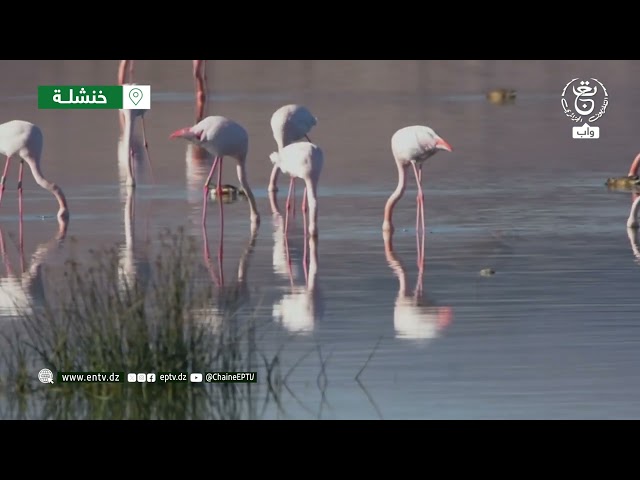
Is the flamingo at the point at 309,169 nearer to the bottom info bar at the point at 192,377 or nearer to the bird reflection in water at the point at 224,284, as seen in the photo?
the bird reflection in water at the point at 224,284

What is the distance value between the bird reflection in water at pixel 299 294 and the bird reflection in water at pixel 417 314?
1.50 ft

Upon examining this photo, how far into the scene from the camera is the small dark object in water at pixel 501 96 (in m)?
26.5

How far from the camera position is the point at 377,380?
25.2ft

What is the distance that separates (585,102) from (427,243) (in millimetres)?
10793

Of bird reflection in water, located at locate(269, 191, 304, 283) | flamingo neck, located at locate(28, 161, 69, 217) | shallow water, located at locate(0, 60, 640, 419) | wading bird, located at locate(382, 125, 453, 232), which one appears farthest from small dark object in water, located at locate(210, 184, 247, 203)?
wading bird, located at locate(382, 125, 453, 232)

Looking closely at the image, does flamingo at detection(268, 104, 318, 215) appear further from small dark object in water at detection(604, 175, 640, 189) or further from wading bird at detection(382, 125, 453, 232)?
small dark object in water at detection(604, 175, 640, 189)

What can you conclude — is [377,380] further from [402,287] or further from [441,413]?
[402,287]

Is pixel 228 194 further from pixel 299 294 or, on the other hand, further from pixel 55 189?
pixel 299 294

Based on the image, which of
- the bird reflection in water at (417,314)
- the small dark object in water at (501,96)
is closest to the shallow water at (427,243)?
the bird reflection in water at (417,314)

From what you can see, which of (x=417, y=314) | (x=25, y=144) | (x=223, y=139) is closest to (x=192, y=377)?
(x=417, y=314)

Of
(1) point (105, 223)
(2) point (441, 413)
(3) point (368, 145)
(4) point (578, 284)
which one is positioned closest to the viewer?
(2) point (441, 413)

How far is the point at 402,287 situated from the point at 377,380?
2825mm

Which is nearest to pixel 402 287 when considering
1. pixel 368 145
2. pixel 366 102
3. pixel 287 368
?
pixel 287 368

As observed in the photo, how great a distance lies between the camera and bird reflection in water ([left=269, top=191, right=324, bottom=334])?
362 inches
